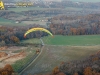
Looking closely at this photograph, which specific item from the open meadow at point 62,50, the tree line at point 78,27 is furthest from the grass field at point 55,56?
the tree line at point 78,27

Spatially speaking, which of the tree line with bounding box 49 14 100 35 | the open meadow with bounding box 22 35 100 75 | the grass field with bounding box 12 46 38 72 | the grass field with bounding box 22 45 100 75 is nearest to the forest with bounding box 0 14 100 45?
the tree line with bounding box 49 14 100 35

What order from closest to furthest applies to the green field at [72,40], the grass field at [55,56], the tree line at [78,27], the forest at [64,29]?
the grass field at [55,56] < the forest at [64,29] < the green field at [72,40] < the tree line at [78,27]

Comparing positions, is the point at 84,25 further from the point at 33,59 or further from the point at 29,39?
the point at 33,59

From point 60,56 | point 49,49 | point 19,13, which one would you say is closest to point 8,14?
point 19,13

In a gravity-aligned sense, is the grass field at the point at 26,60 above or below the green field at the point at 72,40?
above

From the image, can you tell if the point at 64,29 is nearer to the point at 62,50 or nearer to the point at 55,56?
the point at 62,50

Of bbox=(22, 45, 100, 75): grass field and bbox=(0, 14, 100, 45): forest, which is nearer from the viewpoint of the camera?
bbox=(22, 45, 100, 75): grass field

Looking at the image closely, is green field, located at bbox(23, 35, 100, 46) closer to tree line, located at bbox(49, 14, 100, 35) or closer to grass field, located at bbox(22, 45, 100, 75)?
tree line, located at bbox(49, 14, 100, 35)

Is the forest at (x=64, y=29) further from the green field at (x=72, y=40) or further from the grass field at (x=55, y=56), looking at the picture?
the grass field at (x=55, y=56)
